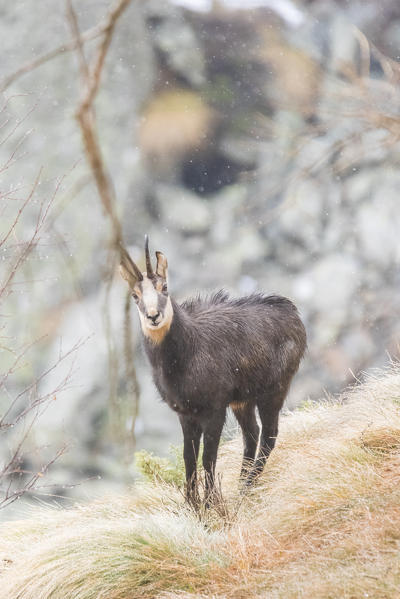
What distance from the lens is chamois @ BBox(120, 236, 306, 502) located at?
2.70m

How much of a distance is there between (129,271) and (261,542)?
3.73 ft

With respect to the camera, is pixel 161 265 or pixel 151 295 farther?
pixel 161 265

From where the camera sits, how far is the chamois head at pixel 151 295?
2.59m

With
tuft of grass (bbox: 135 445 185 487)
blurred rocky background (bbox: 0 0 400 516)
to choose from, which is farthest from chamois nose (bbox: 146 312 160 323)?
blurred rocky background (bbox: 0 0 400 516)

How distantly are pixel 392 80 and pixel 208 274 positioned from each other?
6.04ft

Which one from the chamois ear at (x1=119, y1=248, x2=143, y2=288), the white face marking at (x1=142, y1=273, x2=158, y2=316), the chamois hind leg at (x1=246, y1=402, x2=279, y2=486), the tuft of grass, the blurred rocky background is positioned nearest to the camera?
the white face marking at (x1=142, y1=273, x2=158, y2=316)

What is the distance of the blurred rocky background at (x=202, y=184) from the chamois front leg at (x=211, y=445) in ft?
6.53

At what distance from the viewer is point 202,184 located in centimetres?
503

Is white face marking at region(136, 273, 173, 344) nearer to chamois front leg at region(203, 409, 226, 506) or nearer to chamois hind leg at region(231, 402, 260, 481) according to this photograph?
chamois front leg at region(203, 409, 226, 506)

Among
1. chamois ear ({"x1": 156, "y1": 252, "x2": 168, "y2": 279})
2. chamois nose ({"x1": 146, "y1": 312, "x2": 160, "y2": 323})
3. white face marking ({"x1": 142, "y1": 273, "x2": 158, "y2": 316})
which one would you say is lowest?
chamois nose ({"x1": 146, "y1": 312, "x2": 160, "y2": 323})

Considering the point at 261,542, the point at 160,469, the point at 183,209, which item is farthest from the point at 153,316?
the point at 183,209

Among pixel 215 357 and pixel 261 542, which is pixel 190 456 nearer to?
pixel 215 357

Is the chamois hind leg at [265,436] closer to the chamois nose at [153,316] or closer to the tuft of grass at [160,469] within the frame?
the tuft of grass at [160,469]

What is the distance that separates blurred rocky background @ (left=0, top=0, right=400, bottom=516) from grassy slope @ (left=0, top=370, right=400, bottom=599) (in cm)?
186
